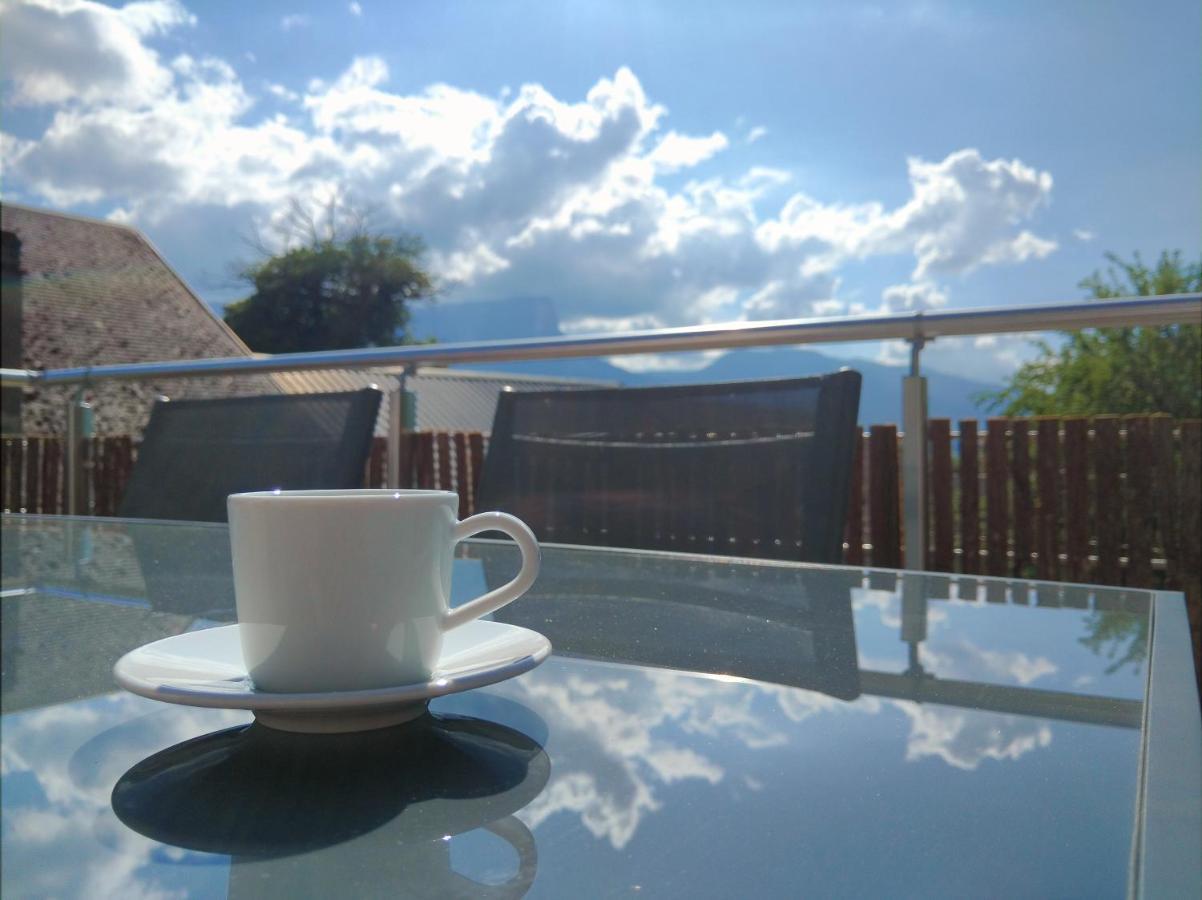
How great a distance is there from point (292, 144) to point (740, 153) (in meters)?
27.3

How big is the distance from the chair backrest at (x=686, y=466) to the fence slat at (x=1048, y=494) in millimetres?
2929

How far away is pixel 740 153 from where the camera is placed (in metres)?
59.1

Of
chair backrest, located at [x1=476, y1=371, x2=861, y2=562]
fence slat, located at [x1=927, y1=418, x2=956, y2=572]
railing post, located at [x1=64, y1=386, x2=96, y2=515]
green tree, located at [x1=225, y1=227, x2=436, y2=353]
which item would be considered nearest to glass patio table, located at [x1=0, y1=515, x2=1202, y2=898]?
chair backrest, located at [x1=476, y1=371, x2=861, y2=562]

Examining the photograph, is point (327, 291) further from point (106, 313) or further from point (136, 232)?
point (106, 313)

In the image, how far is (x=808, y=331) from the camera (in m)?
1.74

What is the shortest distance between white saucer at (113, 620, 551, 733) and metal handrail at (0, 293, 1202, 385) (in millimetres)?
1344

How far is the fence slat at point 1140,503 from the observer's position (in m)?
3.52

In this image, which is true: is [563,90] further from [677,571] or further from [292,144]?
[677,571]

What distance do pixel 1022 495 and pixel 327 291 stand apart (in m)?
31.9

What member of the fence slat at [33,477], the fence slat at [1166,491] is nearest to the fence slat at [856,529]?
the fence slat at [1166,491]

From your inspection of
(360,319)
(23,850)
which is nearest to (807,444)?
(23,850)

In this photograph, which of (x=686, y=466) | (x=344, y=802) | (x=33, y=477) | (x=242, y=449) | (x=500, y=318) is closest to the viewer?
(x=344, y=802)

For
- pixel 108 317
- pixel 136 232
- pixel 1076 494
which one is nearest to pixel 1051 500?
pixel 1076 494

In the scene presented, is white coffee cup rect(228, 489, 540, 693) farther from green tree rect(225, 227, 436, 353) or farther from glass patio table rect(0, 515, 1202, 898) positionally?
green tree rect(225, 227, 436, 353)
